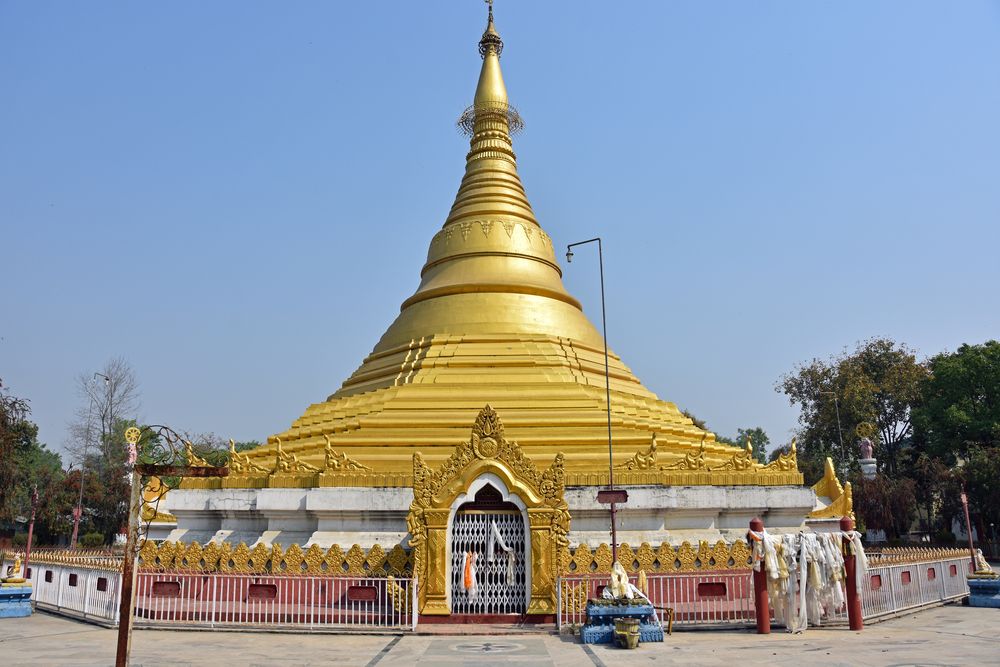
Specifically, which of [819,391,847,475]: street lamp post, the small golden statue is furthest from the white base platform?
[819,391,847,475]: street lamp post

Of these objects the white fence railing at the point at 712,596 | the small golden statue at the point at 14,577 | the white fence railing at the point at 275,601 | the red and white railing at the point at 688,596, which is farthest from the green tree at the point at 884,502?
the small golden statue at the point at 14,577

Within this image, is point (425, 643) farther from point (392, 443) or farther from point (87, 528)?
point (87, 528)

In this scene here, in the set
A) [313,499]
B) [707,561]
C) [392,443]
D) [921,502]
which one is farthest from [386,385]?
[921,502]

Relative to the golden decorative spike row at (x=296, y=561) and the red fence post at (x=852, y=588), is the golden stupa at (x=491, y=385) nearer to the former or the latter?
the golden decorative spike row at (x=296, y=561)

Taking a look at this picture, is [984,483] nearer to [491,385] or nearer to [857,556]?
[857,556]

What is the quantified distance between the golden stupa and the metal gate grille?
2.53m

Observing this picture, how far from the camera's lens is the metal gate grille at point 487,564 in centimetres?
1420

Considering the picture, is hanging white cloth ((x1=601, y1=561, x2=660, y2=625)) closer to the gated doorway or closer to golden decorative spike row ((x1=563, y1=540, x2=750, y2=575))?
golden decorative spike row ((x1=563, y1=540, x2=750, y2=575))

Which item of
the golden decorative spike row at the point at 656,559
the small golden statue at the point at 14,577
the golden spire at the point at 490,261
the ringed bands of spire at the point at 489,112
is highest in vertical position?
the ringed bands of spire at the point at 489,112

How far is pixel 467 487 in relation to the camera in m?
14.5

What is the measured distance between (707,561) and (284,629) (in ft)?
26.2

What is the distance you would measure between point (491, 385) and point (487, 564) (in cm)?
721

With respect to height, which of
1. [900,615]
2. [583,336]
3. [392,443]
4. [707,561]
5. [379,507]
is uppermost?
[583,336]

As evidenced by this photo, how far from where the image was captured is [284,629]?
43.1ft
